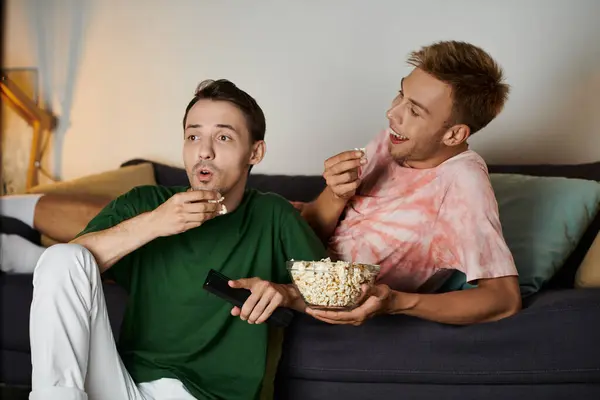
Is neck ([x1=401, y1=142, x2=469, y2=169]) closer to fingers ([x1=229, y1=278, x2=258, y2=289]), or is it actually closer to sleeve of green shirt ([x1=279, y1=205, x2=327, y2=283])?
sleeve of green shirt ([x1=279, y1=205, x2=327, y2=283])

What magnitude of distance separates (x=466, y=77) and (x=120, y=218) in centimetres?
93

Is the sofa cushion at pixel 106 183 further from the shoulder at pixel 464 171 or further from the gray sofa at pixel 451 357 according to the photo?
the shoulder at pixel 464 171

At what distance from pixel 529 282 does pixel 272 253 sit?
886 millimetres

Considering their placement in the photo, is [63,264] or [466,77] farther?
[466,77]

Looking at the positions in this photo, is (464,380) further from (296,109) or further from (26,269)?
(296,109)

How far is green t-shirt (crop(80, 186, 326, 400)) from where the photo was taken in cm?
166

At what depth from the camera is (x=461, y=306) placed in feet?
5.82

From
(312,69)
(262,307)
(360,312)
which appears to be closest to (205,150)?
(262,307)

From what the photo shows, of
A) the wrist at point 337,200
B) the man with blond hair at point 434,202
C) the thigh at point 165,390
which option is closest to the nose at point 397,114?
the man with blond hair at point 434,202

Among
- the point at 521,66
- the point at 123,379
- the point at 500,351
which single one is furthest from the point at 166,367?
the point at 521,66

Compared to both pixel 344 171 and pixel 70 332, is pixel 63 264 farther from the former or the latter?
pixel 344 171

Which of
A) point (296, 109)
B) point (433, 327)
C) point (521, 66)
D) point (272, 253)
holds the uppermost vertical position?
point (521, 66)

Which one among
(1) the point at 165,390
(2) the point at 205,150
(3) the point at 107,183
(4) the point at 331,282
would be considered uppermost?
(2) the point at 205,150

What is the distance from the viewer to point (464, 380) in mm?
1872
